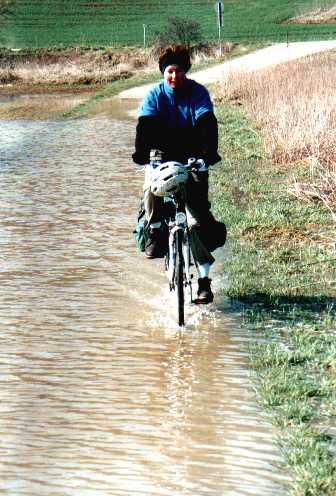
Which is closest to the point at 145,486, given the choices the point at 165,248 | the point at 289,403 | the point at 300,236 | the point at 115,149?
the point at 289,403

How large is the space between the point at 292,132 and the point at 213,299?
6.89m

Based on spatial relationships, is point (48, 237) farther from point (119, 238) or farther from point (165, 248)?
point (165, 248)

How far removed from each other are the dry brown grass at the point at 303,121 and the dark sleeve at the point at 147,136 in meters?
2.81

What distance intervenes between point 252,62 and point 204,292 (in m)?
30.0

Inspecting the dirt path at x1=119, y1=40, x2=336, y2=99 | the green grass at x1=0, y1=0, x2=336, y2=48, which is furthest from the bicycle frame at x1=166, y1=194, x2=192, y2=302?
the green grass at x1=0, y1=0, x2=336, y2=48

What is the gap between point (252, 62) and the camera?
3675 centimetres

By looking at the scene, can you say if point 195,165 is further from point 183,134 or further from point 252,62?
point 252,62

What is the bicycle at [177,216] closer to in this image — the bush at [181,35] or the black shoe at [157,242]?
the black shoe at [157,242]

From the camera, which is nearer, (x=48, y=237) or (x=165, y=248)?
(x=165, y=248)

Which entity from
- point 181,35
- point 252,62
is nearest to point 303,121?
point 252,62

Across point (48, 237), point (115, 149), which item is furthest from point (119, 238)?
point (115, 149)

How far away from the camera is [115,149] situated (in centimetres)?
1850

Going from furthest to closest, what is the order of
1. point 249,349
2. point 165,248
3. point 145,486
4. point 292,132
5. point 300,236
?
1. point 292,132
2. point 300,236
3. point 165,248
4. point 249,349
5. point 145,486

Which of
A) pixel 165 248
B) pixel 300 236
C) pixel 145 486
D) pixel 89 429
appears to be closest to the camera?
pixel 145 486
